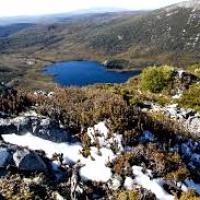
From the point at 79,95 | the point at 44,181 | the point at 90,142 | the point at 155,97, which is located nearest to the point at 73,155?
the point at 90,142

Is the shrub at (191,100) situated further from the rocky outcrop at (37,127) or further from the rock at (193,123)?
the rocky outcrop at (37,127)

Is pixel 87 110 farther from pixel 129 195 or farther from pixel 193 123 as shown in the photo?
pixel 193 123

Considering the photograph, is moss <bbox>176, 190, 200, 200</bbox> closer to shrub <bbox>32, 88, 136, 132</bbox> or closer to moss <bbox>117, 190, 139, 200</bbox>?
moss <bbox>117, 190, 139, 200</bbox>

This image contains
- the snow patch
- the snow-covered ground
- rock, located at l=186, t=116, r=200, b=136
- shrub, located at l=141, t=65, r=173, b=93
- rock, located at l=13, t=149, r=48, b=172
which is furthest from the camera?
shrub, located at l=141, t=65, r=173, b=93

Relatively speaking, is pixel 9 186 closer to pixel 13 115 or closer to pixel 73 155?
pixel 73 155

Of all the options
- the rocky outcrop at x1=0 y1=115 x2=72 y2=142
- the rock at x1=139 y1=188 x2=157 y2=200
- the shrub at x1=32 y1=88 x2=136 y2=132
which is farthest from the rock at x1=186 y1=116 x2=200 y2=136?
the rock at x1=139 y1=188 x2=157 y2=200

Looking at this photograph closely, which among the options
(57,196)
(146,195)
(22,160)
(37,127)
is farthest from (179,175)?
(37,127)
